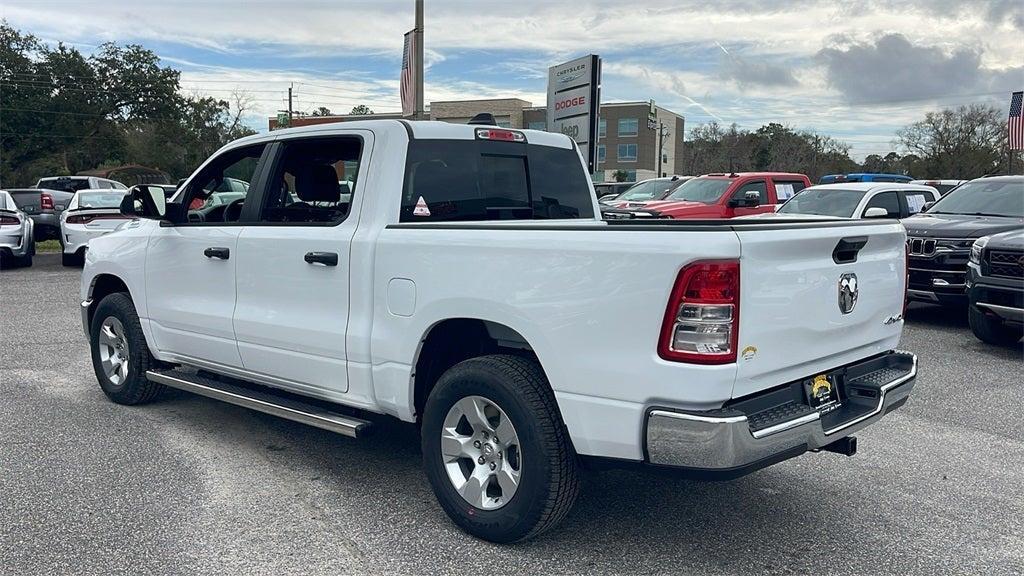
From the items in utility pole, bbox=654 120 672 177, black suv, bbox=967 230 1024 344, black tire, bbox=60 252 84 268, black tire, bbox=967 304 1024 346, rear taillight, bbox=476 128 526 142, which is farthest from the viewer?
utility pole, bbox=654 120 672 177

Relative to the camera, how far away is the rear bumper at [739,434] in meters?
3.09

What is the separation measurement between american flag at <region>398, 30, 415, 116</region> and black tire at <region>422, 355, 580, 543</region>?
12.8 meters

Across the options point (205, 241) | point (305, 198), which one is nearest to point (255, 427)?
point (205, 241)

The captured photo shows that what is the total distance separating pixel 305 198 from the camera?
193 inches

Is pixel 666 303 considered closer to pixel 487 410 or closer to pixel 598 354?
pixel 598 354

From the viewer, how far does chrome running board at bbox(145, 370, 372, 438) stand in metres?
4.24

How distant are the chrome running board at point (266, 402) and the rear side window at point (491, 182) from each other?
1.07 m

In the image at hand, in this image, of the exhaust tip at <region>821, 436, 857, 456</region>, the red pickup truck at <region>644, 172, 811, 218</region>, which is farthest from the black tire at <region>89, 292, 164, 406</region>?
the red pickup truck at <region>644, 172, 811, 218</region>

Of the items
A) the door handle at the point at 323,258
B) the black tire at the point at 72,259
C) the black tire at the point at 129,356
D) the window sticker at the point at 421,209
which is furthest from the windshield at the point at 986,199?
the black tire at the point at 72,259

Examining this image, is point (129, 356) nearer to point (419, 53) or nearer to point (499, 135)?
point (499, 135)

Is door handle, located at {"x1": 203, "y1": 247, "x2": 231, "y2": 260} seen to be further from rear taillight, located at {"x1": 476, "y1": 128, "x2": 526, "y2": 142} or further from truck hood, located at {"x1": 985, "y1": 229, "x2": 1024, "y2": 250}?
truck hood, located at {"x1": 985, "y1": 229, "x2": 1024, "y2": 250}

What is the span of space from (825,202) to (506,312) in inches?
387

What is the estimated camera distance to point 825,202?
40.0ft

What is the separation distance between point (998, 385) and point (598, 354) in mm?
5210
